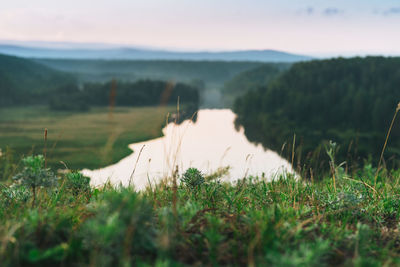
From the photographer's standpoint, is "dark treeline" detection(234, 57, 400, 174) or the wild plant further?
"dark treeline" detection(234, 57, 400, 174)

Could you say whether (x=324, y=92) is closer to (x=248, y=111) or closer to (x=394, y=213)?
(x=248, y=111)

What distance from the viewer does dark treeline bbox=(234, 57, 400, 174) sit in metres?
71.9

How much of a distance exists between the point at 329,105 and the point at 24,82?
13798 cm

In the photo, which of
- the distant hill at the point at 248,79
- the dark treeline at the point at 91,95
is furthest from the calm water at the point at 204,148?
the distant hill at the point at 248,79

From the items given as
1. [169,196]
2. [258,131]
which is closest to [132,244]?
[169,196]

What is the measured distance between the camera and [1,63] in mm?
173250

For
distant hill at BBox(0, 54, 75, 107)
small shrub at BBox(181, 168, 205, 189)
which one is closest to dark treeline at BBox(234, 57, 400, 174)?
small shrub at BBox(181, 168, 205, 189)

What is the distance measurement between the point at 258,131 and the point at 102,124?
41863mm

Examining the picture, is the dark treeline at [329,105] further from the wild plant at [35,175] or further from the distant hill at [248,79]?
the wild plant at [35,175]

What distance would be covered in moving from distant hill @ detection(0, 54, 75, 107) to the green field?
43.5ft

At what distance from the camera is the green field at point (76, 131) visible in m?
54.2

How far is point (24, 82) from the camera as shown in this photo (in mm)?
158500

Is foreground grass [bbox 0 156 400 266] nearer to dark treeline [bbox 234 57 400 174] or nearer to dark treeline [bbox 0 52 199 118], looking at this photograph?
dark treeline [bbox 234 57 400 174]

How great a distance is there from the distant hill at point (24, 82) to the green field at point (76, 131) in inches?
521
